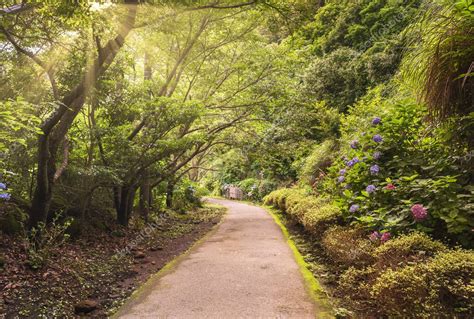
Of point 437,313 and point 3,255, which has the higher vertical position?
point 437,313

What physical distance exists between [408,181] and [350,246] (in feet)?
3.34

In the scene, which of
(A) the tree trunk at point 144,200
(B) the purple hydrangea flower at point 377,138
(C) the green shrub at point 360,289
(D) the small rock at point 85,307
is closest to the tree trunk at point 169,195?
(A) the tree trunk at point 144,200

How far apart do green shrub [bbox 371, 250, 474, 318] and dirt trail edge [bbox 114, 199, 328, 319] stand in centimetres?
112

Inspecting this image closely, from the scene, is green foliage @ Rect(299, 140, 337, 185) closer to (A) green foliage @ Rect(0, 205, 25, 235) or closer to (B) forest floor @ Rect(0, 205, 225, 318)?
(B) forest floor @ Rect(0, 205, 225, 318)

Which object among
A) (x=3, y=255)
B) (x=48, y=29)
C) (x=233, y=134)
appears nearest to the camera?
(x=3, y=255)

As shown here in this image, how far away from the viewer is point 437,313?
2.06 m

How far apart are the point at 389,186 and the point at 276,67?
7.75 meters

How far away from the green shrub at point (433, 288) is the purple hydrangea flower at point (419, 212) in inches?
24.7

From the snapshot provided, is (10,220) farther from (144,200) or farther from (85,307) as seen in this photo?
(144,200)

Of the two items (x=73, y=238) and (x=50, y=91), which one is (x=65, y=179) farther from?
(x=50, y=91)

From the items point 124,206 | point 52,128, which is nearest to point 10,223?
point 52,128

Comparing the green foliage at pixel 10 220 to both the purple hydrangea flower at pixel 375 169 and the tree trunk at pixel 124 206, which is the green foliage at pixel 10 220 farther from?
the purple hydrangea flower at pixel 375 169

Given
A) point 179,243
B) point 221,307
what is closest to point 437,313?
point 221,307

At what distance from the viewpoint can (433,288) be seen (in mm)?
2217
